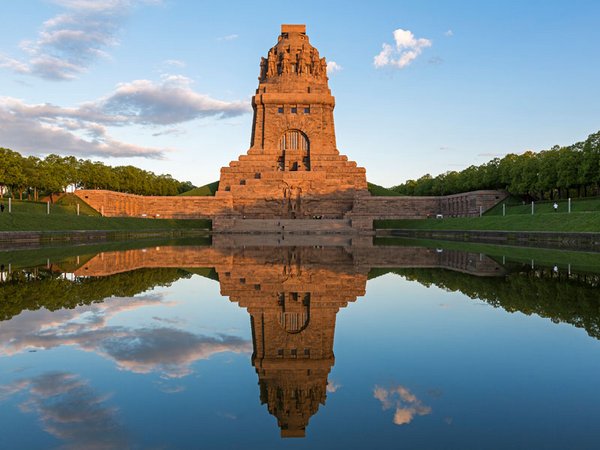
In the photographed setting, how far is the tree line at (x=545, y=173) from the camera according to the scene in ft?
172

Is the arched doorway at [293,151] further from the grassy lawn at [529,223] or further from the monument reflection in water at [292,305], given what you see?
the monument reflection in water at [292,305]

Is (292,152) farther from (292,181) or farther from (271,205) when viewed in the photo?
(271,205)

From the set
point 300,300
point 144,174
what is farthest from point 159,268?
point 144,174

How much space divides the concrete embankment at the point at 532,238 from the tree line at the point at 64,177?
48.4 meters

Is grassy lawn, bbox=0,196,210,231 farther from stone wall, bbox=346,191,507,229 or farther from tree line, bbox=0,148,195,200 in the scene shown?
stone wall, bbox=346,191,507,229

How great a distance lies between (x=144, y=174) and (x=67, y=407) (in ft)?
340

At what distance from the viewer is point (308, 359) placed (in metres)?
6.40

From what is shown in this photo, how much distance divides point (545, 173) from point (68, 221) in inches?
2012

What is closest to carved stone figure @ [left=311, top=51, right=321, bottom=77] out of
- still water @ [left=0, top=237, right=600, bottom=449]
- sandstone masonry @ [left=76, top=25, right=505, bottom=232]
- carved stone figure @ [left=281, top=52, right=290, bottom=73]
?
sandstone masonry @ [left=76, top=25, right=505, bottom=232]

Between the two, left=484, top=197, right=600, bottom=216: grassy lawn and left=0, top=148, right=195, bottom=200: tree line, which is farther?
left=0, top=148, right=195, bottom=200: tree line

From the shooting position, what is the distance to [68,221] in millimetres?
39969

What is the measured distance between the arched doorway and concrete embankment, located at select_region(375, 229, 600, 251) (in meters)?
36.4

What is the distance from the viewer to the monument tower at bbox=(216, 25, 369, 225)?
71.4 metres

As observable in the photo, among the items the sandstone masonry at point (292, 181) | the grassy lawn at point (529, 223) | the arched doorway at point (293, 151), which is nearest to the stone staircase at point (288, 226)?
the sandstone masonry at point (292, 181)
